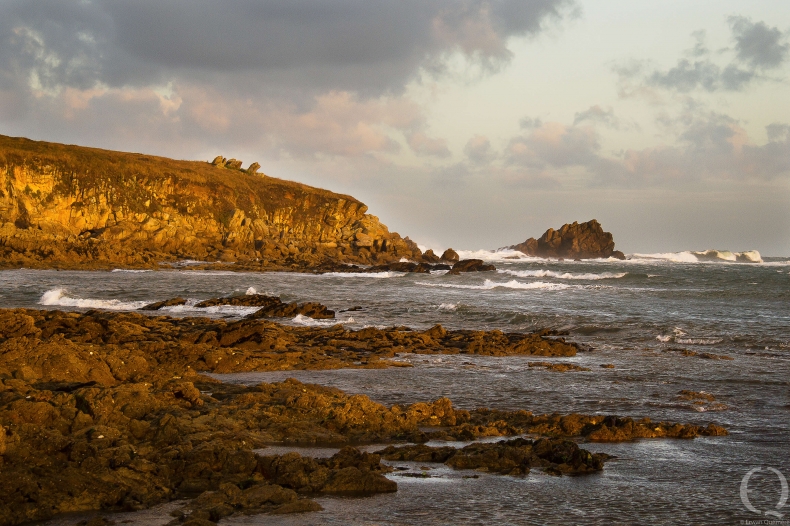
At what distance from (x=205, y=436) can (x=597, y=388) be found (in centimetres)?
737

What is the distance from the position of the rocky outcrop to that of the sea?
72.6 metres

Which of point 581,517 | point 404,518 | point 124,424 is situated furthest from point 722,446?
point 124,424

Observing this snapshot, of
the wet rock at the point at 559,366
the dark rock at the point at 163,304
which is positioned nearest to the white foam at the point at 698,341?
the wet rock at the point at 559,366

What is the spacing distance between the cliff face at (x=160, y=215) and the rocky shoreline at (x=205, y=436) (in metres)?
42.7

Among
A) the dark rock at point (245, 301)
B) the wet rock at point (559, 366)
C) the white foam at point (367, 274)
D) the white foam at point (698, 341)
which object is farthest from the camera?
the white foam at point (367, 274)

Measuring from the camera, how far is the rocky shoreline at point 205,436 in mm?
5781

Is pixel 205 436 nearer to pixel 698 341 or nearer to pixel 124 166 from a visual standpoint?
pixel 698 341

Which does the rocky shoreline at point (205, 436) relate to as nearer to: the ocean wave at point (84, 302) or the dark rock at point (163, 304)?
the dark rock at point (163, 304)

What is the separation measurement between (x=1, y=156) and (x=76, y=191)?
681 centimetres

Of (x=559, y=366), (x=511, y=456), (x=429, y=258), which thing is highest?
(x=429, y=258)

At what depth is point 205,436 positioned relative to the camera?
7.30m

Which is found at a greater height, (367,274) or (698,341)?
(367,274)

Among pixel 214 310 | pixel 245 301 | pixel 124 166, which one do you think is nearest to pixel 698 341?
pixel 214 310

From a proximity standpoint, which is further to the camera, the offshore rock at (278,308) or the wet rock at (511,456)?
the offshore rock at (278,308)
